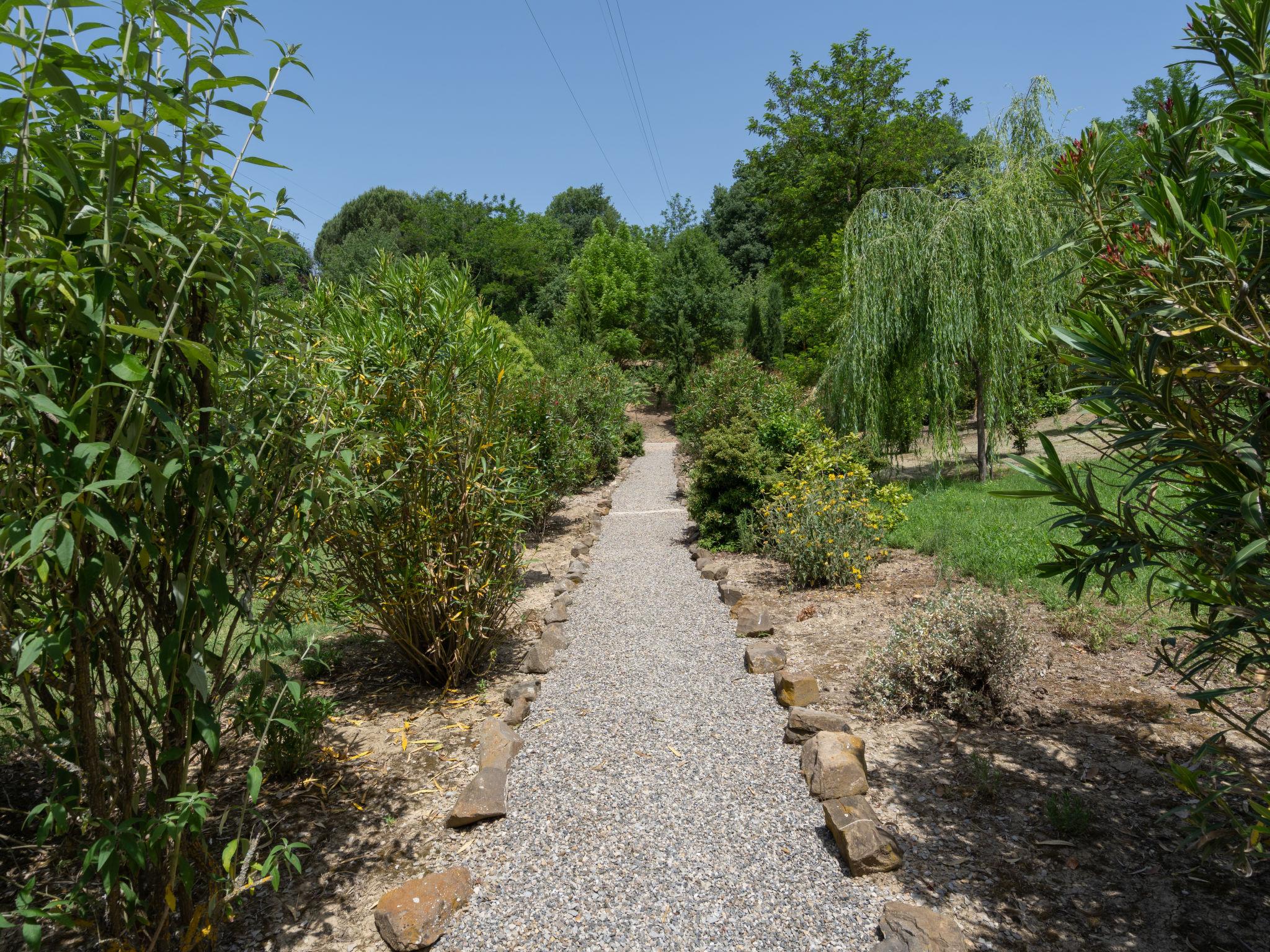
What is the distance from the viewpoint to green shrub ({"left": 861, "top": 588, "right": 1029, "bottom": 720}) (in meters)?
3.62

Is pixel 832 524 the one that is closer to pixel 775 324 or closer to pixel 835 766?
pixel 835 766

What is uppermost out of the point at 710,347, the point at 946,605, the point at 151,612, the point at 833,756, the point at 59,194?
the point at 710,347

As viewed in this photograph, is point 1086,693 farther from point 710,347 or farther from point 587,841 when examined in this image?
point 710,347

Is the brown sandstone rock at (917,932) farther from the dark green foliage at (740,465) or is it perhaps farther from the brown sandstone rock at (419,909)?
the dark green foliage at (740,465)

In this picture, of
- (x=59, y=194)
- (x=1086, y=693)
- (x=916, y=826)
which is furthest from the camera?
(x=1086, y=693)

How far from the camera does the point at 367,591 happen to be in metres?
4.05

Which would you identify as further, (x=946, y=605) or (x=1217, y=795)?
(x=946, y=605)

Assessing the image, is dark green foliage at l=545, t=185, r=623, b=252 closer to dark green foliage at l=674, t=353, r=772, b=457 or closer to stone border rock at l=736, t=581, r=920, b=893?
dark green foliage at l=674, t=353, r=772, b=457

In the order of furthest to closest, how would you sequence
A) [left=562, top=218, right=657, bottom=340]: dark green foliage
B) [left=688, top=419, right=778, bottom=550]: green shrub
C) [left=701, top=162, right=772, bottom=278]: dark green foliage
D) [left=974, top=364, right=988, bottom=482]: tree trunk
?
[left=701, top=162, right=772, bottom=278]: dark green foliage → [left=562, top=218, right=657, bottom=340]: dark green foliage → [left=974, top=364, right=988, bottom=482]: tree trunk → [left=688, top=419, right=778, bottom=550]: green shrub

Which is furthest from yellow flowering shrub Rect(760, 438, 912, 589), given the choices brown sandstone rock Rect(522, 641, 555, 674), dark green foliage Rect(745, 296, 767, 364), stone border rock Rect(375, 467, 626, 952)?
dark green foliage Rect(745, 296, 767, 364)

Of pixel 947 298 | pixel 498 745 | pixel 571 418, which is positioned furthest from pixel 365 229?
pixel 498 745

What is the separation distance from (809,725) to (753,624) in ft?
5.59

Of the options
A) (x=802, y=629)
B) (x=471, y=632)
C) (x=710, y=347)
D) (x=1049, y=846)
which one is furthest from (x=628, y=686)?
(x=710, y=347)

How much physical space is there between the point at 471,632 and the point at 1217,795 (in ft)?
11.5
